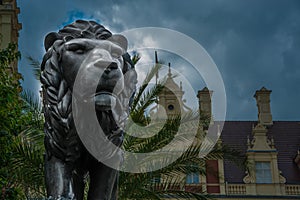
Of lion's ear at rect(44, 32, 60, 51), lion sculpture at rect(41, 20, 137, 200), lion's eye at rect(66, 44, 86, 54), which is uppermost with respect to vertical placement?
lion's ear at rect(44, 32, 60, 51)

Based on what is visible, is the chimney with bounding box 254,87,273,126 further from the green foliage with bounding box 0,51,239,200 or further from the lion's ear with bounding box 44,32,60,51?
the lion's ear with bounding box 44,32,60,51

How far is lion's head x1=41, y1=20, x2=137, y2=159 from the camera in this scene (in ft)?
9.86

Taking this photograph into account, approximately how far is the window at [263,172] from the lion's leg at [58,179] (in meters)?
25.4

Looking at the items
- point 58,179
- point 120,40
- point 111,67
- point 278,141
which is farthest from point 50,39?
point 278,141

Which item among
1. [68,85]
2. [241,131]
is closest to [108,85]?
[68,85]

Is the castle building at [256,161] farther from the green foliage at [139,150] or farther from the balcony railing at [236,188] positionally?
the green foliage at [139,150]

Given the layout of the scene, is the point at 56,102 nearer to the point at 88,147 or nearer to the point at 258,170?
the point at 88,147

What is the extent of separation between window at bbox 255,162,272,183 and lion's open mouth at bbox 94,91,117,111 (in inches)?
1003

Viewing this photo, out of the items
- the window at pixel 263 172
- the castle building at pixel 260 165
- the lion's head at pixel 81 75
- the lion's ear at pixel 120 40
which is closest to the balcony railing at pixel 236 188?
the castle building at pixel 260 165

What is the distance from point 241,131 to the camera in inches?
1199

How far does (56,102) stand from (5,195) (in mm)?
5540

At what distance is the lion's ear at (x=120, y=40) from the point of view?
11.2ft

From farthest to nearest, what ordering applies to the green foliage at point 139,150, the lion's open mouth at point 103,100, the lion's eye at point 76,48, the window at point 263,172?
the window at point 263,172, the green foliage at point 139,150, the lion's eye at point 76,48, the lion's open mouth at point 103,100

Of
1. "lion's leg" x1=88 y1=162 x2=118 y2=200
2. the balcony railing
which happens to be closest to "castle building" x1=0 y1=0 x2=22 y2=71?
the balcony railing
